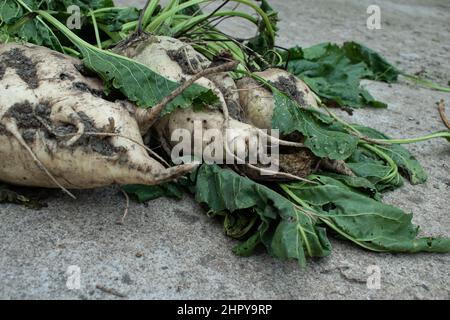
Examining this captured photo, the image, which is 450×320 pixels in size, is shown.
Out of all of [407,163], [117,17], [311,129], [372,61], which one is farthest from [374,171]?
[372,61]

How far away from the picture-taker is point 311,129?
2.35 metres

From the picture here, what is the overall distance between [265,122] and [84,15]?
1.01 m

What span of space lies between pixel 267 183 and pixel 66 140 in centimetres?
79

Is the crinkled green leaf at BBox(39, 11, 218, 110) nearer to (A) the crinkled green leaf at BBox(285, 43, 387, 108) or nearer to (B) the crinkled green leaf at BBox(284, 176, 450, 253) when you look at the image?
(B) the crinkled green leaf at BBox(284, 176, 450, 253)

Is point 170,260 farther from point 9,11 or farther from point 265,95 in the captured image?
point 9,11

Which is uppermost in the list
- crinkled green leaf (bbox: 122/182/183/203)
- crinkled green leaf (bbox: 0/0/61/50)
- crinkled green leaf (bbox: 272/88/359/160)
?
crinkled green leaf (bbox: 0/0/61/50)

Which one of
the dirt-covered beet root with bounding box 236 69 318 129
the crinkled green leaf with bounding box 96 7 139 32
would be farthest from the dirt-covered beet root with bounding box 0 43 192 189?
the crinkled green leaf with bounding box 96 7 139 32

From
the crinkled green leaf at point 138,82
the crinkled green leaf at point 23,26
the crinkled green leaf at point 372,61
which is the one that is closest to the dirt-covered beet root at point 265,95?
the crinkled green leaf at point 138,82

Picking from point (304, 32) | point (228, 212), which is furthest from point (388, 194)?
point (304, 32)

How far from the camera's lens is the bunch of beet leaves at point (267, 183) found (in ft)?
6.62

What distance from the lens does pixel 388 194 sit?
2482 millimetres

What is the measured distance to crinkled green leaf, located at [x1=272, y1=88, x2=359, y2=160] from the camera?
229 centimetres

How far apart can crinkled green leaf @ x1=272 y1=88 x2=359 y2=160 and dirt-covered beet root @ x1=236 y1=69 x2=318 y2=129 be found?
0.18 feet

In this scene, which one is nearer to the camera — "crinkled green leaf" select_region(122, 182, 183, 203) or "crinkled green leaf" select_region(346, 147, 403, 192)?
"crinkled green leaf" select_region(122, 182, 183, 203)
